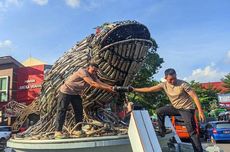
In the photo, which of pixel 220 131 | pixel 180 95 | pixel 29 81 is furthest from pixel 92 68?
pixel 29 81

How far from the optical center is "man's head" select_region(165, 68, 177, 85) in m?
4.95

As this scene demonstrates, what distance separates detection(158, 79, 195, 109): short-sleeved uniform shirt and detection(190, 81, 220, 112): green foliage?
38.5 m

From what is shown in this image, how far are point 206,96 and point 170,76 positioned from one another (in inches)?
1636

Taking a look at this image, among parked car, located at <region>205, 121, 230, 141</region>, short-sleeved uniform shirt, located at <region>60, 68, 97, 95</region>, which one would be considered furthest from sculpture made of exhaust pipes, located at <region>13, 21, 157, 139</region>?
parked car, located at <region>205, 121, 230, 141</region>

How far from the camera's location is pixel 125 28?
4773mm

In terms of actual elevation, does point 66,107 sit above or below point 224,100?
below

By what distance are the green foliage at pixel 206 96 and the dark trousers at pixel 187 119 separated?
1510 inches

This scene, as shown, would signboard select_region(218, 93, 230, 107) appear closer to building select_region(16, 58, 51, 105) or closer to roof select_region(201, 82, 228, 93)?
roof select_region(201, 82, 228, 93)

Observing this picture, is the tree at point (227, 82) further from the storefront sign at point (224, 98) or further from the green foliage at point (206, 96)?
the storefront sign at point (224, 98)

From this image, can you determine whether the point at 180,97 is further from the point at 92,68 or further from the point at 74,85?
the point at 74,85

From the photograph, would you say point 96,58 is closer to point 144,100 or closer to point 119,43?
point 119,43

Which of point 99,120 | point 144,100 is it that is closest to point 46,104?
point 99,120

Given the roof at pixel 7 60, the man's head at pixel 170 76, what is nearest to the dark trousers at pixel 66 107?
the man's head at pixel 170 76

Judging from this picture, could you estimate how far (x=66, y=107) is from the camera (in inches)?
200
